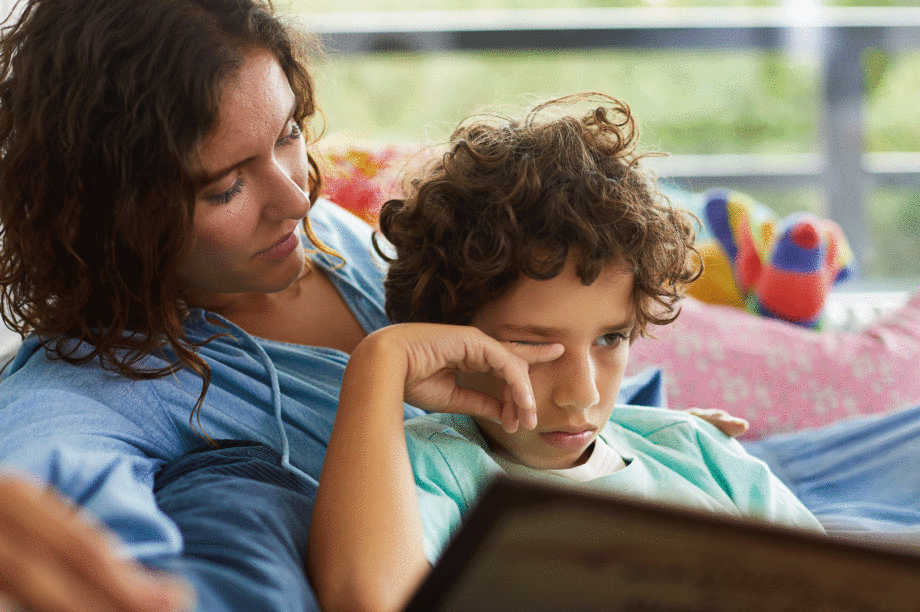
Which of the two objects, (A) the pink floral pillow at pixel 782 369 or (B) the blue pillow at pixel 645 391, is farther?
(A) the pink floral pillow at pixel 782 369

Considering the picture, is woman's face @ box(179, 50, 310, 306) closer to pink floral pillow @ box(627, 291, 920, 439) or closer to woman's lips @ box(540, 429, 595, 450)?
woman's lips @ box(540, 429, 595, 450)

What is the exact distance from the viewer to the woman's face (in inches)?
29.6

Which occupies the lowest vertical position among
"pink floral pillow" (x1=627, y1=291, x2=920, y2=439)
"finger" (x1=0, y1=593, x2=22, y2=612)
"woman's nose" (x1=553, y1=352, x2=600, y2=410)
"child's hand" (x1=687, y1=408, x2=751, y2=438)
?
"pink floral pillow" (x1=627, y1=291, x2=920, y2=439)

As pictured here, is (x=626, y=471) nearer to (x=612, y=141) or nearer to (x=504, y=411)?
(x=504, y=411)

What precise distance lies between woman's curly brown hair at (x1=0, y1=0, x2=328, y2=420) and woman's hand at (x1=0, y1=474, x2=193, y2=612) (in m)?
0.42

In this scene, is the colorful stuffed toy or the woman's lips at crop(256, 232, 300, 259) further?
the colorful stuffed toy

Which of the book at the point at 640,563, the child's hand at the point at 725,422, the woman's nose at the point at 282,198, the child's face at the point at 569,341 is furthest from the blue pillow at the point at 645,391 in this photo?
the book at the point at 640,563

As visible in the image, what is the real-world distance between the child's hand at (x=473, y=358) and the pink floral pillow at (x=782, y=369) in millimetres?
617

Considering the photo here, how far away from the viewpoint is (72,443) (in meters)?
0.63

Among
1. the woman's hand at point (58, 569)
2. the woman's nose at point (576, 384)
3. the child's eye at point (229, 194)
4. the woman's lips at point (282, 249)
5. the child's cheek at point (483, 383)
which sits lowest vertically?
the child's cheek at point (483, 383)

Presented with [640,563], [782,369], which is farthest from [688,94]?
[640,563]

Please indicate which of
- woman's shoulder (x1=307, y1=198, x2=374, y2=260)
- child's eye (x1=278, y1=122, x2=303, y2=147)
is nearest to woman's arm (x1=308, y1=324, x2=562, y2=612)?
child's eye (x1=278, y1=122, x2=303, y2=147)

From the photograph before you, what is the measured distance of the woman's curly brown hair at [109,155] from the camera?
717 mm

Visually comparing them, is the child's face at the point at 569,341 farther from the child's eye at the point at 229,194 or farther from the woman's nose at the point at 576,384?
the child's eye at the point at 229,194
